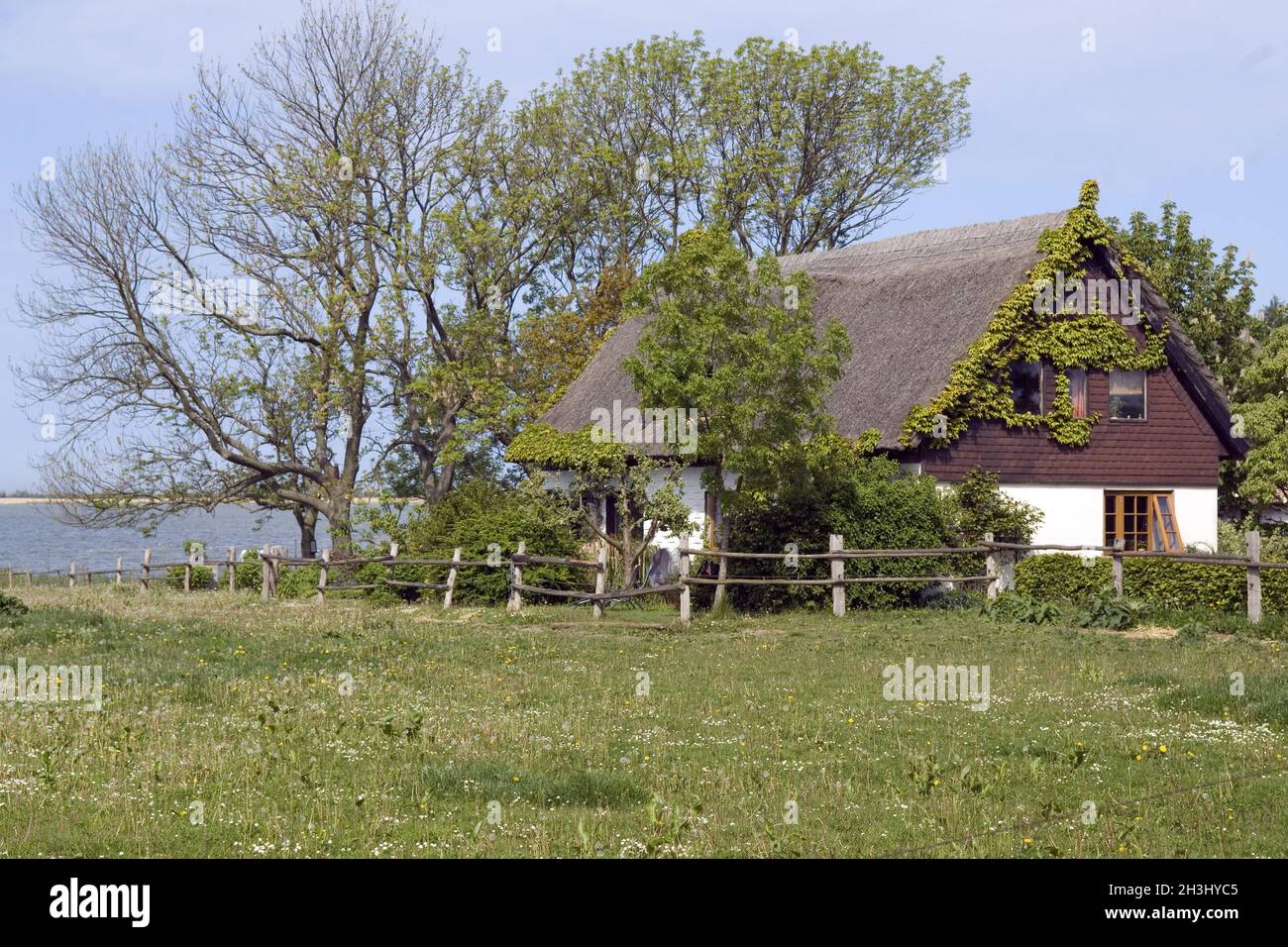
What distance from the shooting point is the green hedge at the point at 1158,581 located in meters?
22.4

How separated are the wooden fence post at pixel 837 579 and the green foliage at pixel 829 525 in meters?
0.60

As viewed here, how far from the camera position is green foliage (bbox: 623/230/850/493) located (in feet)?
78.9

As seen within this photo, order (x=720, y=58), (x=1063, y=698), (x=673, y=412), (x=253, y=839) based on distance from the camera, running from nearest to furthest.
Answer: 1. (x=253, y=839)
2. (x=1063, y=698)
3. (x=673, y=412)
4. (x=720, y=58)

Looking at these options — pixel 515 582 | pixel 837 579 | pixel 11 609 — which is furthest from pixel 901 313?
pixel 11 609

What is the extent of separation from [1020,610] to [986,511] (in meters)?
5.56

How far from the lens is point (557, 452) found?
112 ft

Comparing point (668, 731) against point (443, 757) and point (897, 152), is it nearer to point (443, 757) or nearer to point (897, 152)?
point (443, 757)

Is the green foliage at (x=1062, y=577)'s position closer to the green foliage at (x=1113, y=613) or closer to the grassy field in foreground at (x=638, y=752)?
the green foliage at (x=1113, y=613)

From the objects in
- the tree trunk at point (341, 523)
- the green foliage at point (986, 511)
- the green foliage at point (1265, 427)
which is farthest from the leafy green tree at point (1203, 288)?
the tree trunk at point (341, 523)

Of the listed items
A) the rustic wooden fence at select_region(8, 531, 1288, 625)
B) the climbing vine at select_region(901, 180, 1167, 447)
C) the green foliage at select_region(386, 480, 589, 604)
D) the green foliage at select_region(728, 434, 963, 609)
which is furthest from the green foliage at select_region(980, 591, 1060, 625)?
the green foliage at select_region(386, 480, 589, 604)

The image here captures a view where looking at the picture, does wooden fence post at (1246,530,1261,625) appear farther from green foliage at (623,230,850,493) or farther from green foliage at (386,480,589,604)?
green foliage at (386,480,589,604)

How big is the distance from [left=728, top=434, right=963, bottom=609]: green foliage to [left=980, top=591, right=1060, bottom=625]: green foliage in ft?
6.84

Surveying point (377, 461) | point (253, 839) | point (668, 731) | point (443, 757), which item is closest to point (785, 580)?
point (668, 731)
